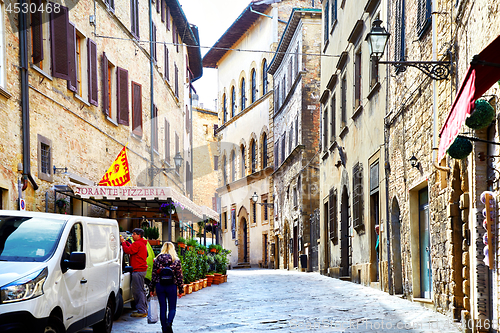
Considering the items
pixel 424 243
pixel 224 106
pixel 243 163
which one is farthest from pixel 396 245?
pixel 224 106

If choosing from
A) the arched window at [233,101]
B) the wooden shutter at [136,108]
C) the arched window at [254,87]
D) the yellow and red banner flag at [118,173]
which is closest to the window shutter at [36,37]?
the yellow and red banner flag at [118,173]

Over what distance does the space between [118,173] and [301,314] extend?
7.29m

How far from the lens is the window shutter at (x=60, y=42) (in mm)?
13984

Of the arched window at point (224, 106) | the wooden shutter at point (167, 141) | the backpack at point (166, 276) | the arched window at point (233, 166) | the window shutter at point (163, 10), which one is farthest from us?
the arched window at point (224, 106)

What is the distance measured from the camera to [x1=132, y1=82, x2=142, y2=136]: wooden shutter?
68.2 ft

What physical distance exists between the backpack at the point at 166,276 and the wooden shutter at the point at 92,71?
8.94 m

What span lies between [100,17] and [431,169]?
11.1 meters

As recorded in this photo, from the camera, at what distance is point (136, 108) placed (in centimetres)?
2106

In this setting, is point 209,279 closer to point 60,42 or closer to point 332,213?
point 332,213

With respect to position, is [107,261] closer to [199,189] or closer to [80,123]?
[80,123]

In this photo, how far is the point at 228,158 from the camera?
4703cm

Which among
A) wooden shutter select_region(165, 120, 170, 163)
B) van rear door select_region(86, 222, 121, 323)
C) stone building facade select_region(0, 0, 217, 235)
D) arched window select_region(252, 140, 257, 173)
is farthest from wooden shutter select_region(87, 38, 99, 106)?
arched window select_region(252, 140, 257, 173)

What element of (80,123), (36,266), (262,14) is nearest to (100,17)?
(80,123)

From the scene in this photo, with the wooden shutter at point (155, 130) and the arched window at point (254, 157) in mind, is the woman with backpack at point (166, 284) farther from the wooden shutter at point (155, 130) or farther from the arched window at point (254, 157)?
the arched window at point (254, 157)
